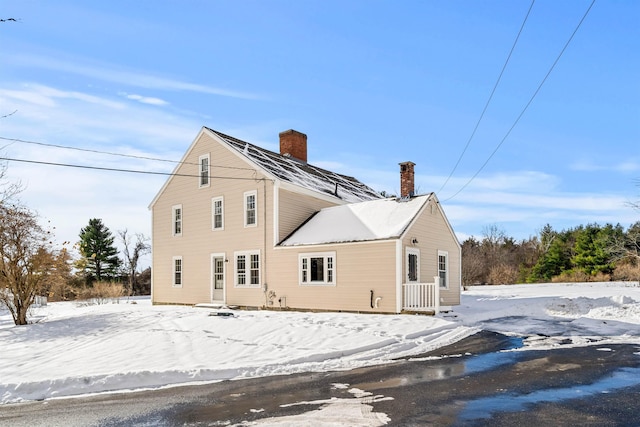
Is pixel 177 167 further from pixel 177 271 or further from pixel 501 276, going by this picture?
pixel 501 276

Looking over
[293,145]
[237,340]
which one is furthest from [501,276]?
[237,340]

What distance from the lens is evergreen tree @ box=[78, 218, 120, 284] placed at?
2156 inches

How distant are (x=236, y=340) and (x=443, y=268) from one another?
40.1 feet

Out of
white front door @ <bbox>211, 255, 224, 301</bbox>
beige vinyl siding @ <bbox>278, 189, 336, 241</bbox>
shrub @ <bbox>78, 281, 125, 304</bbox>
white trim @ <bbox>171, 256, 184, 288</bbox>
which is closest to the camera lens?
beige vinyl siding @ <bbox>278, 189, 336, 241</bbox>

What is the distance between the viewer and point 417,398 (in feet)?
22.7

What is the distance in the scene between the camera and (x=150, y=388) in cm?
823

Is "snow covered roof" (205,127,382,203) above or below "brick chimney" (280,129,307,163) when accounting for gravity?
below

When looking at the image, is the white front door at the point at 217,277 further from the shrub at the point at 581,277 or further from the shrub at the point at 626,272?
the shrub at the point at 626,272

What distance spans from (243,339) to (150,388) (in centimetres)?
423

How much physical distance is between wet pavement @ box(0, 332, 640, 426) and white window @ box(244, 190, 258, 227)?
13594 millimetres

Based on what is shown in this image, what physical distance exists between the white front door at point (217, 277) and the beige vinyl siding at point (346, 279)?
10.8ft

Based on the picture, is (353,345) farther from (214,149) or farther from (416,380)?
(214,149)

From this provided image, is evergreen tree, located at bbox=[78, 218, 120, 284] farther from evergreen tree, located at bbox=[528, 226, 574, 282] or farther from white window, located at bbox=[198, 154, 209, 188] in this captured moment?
evergreen tree, located at bbox=[528, 226, 574, 282]

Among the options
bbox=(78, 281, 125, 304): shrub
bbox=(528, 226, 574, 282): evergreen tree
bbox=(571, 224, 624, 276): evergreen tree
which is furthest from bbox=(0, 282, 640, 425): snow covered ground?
bbox=(528, 226, 574, 282): evergreen tree
